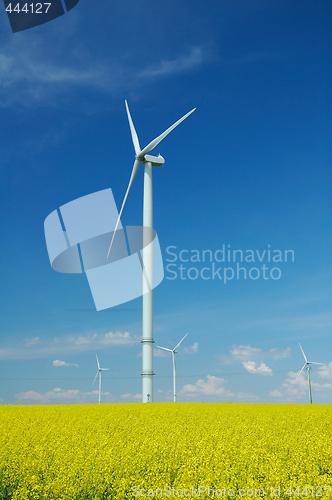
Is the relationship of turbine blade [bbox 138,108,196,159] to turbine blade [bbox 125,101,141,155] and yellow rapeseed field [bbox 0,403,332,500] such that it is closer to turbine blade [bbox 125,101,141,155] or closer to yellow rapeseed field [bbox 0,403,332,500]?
turbine blade [bbox 125,101,141,155]

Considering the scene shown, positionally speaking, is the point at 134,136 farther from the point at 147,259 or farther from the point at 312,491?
the point at 312,491

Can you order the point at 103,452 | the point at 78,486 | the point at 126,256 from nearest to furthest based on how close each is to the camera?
the point at 78,486
the point at 103,452
the point at 126,256

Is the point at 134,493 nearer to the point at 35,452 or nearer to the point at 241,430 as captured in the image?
the point at 35,452

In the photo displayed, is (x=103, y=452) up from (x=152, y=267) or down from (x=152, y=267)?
down

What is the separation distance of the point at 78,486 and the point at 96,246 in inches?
1503

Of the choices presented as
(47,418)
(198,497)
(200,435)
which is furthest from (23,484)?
(47,418)

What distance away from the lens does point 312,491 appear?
9281 mm

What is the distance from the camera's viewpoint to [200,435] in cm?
1734

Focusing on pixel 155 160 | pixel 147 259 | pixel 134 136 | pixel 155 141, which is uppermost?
pixel 134 136

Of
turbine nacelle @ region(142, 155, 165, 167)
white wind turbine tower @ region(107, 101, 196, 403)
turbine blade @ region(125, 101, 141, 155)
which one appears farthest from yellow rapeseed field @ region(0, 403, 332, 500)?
turbine blade @ region(125, 101, 141, 155)

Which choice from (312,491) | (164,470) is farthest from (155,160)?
(312,491)

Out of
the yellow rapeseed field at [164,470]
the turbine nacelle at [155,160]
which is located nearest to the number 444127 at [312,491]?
the yellow rapeseed field at [164,470]

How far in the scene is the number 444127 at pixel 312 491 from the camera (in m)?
9.32

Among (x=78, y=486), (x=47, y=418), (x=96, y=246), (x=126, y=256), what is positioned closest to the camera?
(x=78, y=486)
